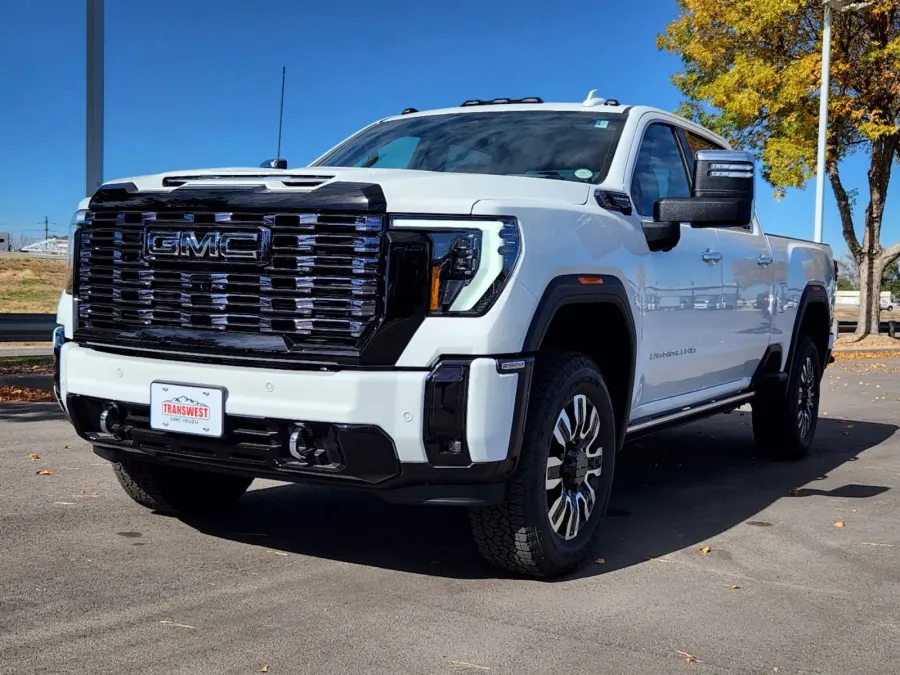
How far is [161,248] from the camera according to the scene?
4027 millimetres

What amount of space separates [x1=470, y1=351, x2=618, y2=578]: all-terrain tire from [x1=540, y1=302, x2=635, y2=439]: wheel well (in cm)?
16

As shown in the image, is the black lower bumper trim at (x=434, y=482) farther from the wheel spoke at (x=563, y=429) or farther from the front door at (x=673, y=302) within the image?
the front door at (x=673, y=302)

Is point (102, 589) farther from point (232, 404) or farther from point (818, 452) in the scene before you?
point (818, 452)

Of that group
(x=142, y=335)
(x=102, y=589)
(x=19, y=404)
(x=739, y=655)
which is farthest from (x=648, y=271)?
(x=19, y=404)

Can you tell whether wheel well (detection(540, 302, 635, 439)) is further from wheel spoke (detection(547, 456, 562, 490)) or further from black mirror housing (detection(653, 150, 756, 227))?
black mirror housing (detection(653, 150, 756, 227))

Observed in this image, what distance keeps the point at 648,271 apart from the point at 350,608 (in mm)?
2128

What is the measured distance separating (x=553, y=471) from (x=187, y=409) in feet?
4.72

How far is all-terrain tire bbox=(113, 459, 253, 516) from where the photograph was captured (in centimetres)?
496

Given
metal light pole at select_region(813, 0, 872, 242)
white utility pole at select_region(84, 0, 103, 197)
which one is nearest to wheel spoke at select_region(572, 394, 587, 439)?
white utility pole at select_region(84, 0, 103, 197)

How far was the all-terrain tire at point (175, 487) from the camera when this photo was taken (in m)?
4.96

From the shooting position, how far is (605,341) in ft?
15.4

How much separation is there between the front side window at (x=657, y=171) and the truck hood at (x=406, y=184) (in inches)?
32.7

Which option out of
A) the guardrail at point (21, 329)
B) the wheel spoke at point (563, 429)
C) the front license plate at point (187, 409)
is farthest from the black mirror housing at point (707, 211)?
the guardrail at point (21, 329)

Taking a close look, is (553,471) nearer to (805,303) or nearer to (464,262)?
(464,262)
